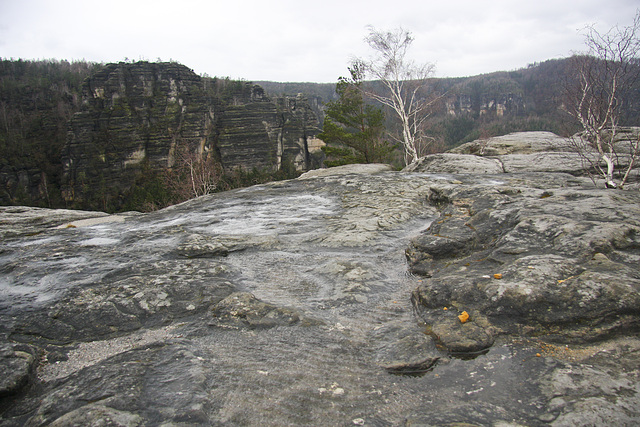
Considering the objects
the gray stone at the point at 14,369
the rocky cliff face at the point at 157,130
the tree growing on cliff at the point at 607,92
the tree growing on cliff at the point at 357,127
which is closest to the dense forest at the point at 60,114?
the rocky cliff face at the point at 157,130

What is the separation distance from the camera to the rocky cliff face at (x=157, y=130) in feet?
196

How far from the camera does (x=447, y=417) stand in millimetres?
1832

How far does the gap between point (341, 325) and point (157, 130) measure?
227 feet

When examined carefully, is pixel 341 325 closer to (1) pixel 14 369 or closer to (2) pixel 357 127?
(1) pixel 14 369

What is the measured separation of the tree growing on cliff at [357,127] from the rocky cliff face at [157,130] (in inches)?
1662

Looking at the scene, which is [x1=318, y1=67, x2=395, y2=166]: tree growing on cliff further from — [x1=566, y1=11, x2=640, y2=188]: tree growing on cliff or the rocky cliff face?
the rocky cliff face

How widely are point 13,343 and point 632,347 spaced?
13.9ft

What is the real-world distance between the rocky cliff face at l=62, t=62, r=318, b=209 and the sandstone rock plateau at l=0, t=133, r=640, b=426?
57846mm

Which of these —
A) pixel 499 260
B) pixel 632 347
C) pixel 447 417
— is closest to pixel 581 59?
pixel 499 260

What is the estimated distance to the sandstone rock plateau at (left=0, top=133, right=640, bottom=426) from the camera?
1922 mm

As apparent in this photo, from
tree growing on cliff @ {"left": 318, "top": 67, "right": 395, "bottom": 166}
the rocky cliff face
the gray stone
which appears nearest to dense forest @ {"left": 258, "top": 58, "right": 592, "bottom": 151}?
the rocky cliff face

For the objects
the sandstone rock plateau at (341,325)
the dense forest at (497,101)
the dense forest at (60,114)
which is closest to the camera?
the sandstone rock plateau at (341,325)

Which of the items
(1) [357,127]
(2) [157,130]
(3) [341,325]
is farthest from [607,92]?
(2) [157,130]

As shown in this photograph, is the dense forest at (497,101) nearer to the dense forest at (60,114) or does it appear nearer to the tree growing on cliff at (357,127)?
the dense forest at (60,114)
